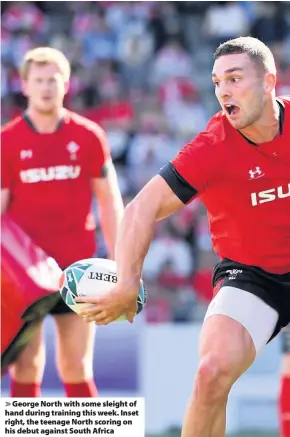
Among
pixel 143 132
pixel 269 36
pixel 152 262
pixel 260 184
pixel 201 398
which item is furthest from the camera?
pixel 269 36

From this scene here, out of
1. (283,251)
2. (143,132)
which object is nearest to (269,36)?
(143,132)

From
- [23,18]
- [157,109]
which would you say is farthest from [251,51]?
[23,18]

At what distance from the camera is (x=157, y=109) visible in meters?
14.5

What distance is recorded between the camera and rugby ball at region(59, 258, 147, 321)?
5.05m

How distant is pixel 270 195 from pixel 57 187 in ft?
5.83

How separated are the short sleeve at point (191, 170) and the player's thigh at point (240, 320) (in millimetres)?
505

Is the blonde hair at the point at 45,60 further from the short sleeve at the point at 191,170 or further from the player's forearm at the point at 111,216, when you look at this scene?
the short sleeve at the point at 191,170

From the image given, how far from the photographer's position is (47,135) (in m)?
6.46

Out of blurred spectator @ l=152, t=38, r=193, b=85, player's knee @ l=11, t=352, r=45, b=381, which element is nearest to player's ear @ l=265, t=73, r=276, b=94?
player's knee @ l=11, t=352, r=45, b=381

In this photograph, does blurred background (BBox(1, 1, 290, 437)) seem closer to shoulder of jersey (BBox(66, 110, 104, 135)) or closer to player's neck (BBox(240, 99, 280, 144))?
shoulder of jersey (BBox(66, 110, 104, 135))

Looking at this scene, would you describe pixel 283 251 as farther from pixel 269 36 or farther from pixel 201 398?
pixel 269 36

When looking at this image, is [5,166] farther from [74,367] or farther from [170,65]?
[170,65]

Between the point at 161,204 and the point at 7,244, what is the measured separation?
1910mm

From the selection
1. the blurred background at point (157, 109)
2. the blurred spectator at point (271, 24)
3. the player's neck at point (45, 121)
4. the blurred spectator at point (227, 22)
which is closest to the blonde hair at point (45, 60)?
the player's neck at point (45, 121)
